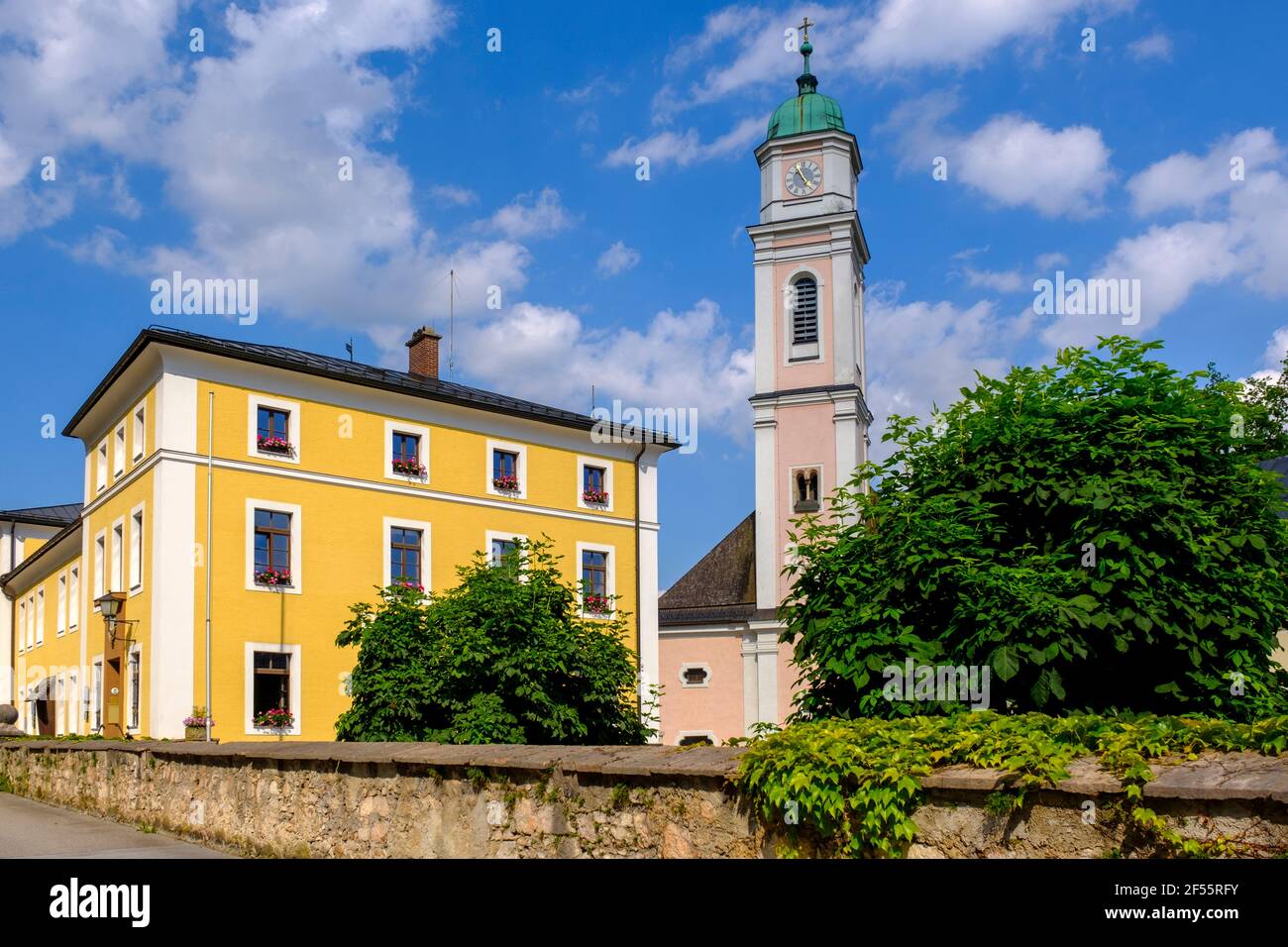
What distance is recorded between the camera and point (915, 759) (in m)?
5.61

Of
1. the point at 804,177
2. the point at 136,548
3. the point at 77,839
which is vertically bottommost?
the point at 77,839

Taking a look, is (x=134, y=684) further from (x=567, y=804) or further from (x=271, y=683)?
(x=567, y=804)

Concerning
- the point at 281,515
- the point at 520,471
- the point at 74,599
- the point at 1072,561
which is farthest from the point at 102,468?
the point at 1072,561

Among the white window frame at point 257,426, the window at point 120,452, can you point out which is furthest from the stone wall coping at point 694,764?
the window at point 120,452

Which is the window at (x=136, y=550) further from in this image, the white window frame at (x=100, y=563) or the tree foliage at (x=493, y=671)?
the tree foliage at (x=493, y=671)

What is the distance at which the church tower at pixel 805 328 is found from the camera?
4328 centimetres

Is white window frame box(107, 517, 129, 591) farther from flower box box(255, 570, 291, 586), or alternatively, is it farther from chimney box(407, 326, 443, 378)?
Result: chimney box(407, 326, 443, 378)

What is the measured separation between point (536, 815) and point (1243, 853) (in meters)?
4.19

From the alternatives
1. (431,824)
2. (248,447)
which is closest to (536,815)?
(431,824)

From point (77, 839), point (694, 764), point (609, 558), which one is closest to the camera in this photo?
point (694, 764)

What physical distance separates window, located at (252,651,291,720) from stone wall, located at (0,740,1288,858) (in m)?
14.7

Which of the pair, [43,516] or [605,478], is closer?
[605,478]

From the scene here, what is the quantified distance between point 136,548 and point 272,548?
328 cm

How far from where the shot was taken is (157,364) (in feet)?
→ 93.4
